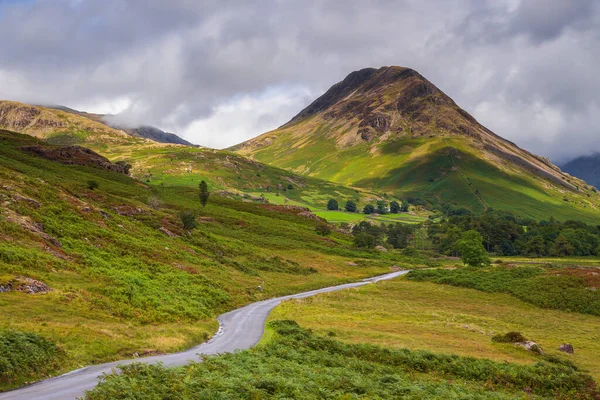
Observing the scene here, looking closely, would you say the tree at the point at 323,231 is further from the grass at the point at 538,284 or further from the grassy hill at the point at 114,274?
the grass at the point at 538,284

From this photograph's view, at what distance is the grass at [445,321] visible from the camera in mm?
41125

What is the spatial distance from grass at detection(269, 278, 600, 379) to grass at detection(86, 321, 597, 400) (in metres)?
5.08

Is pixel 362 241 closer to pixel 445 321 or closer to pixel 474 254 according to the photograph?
pixel 474 254

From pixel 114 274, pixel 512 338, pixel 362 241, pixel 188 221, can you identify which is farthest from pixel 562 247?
pixel 114 274

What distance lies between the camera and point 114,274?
51125mm

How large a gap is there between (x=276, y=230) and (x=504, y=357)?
10932 cm

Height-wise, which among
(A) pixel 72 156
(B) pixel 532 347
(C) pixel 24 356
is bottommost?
(B) pixel 532 347

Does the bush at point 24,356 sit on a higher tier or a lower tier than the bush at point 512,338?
higher

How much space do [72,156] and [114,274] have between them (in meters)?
131

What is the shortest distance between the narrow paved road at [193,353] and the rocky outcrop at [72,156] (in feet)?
397

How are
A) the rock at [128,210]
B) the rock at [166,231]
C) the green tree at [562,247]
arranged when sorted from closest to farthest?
the rock at [166,231] → the rock at [128,210] → the green tree at [562,247]

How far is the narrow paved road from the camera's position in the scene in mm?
20344

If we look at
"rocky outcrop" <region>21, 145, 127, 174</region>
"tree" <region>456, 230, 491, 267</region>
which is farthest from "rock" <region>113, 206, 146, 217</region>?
"tree" <region>456, 230, 491, 267</region>

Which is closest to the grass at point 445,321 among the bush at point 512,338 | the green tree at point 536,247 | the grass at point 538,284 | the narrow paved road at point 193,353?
the bush at point 512,338
